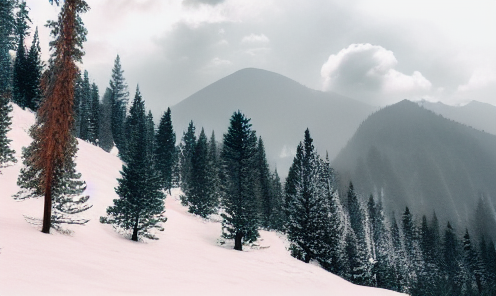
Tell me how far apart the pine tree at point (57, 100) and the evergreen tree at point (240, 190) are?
1563 cm

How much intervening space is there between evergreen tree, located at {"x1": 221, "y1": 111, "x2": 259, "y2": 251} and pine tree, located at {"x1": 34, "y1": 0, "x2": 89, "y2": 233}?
15.6 m

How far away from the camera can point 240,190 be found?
29.3 meters

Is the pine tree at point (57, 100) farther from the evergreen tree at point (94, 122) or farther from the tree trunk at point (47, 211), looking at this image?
the evergreen tree at point (94, 122)

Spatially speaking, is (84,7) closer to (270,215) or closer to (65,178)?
(65,178)

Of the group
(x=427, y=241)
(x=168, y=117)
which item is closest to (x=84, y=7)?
(x=168, y=117)

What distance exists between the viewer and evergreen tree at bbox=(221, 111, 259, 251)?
28.3 m

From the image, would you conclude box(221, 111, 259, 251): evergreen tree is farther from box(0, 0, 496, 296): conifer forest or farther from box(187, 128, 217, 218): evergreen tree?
box(187, 128, 217, 218): evergreen tree

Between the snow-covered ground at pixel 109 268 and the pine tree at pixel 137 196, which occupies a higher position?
the pine tree at pixel 137 196

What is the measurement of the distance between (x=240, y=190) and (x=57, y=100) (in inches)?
712

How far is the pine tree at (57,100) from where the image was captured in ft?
51.2

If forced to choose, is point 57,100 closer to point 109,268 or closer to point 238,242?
point 109,268

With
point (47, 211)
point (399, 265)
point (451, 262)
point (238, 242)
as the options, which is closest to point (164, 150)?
point (238, 242)

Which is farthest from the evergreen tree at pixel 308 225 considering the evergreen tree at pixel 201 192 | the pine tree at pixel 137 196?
the evergreen tree at pixel 201 192

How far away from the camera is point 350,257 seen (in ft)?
167
